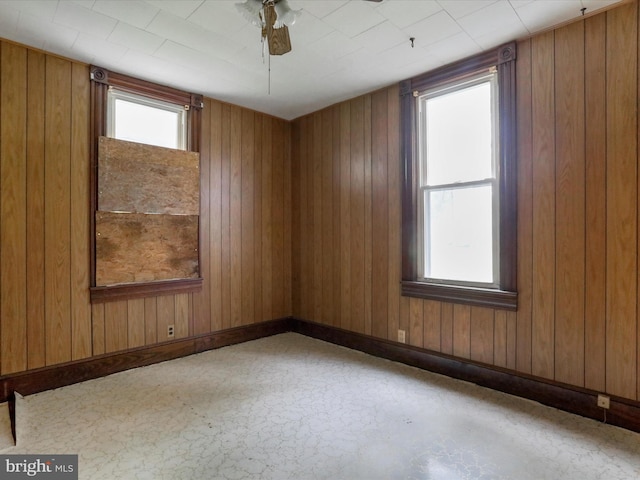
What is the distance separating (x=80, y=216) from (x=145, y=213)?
1.64ft

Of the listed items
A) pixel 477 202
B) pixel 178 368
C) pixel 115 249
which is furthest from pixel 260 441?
pixel 477 202

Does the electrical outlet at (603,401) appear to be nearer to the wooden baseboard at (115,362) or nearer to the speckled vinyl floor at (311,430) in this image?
the speckled vinyl floor at (311,430)

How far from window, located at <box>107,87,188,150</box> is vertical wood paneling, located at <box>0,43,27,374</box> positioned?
2.03 feet

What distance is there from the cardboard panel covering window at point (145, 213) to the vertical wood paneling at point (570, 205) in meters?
3.19

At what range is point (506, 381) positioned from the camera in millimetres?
2629

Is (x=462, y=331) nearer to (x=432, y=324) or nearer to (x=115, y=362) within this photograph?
(x=432, y=324)

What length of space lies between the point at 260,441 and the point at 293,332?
233 centimetres

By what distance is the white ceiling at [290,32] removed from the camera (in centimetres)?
219

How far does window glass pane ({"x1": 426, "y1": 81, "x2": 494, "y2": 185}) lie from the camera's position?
2820mm

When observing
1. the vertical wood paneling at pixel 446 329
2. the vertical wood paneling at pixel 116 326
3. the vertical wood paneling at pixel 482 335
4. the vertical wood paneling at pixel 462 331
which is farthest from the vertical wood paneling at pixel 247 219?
the vertical wood paneling at pixel 482 335

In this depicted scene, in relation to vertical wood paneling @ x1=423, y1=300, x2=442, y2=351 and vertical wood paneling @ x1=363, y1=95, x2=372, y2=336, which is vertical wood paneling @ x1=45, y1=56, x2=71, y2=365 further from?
vertical wood paneling @ x1=423, y1=300, x2=442, y2=351

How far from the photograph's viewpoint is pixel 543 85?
2475 millimetres

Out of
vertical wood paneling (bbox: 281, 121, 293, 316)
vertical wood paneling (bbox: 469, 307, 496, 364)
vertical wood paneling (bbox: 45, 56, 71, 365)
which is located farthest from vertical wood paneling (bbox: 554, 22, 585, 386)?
vertical wood paneling (bbox: 45, 56, 71, 365)

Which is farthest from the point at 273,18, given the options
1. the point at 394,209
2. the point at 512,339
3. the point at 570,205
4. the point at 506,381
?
the point at 506,381
